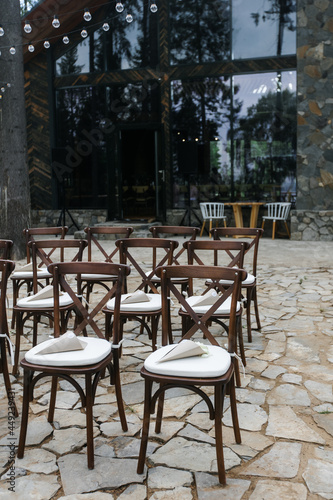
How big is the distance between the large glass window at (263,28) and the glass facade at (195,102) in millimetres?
21

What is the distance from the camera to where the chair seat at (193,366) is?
6.59 feet

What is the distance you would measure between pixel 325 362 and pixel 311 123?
7.36m

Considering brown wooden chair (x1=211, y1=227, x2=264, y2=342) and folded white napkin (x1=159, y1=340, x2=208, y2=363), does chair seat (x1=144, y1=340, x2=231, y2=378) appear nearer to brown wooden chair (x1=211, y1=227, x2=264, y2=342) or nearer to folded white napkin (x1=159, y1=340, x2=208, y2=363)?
folded white napkin (x1=159, y1=340, x2=208, y2=363)

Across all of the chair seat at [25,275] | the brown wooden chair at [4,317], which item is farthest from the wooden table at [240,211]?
the brown wooden chair at [4,317]

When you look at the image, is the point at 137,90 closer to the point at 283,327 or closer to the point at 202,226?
the point at 202,226

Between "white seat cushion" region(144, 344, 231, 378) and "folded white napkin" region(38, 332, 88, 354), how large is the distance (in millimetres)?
352


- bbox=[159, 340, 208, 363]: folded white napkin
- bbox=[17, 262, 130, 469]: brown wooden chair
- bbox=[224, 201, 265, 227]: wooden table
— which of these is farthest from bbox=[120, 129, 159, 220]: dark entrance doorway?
bbox=[159, 340, 208, 363]: folded white napkin

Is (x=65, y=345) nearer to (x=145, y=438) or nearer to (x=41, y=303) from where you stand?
(x=145, y=438)

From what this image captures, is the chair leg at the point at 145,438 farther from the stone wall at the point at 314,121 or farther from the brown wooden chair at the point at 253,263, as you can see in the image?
the stone wall at the point at 314,121

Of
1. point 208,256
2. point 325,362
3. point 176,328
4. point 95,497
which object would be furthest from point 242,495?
point 208,256

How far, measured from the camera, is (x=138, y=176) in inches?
538

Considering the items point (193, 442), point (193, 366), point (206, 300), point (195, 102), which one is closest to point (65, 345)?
point (193, 366)

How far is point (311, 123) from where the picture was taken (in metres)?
9.70

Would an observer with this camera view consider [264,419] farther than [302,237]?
No
